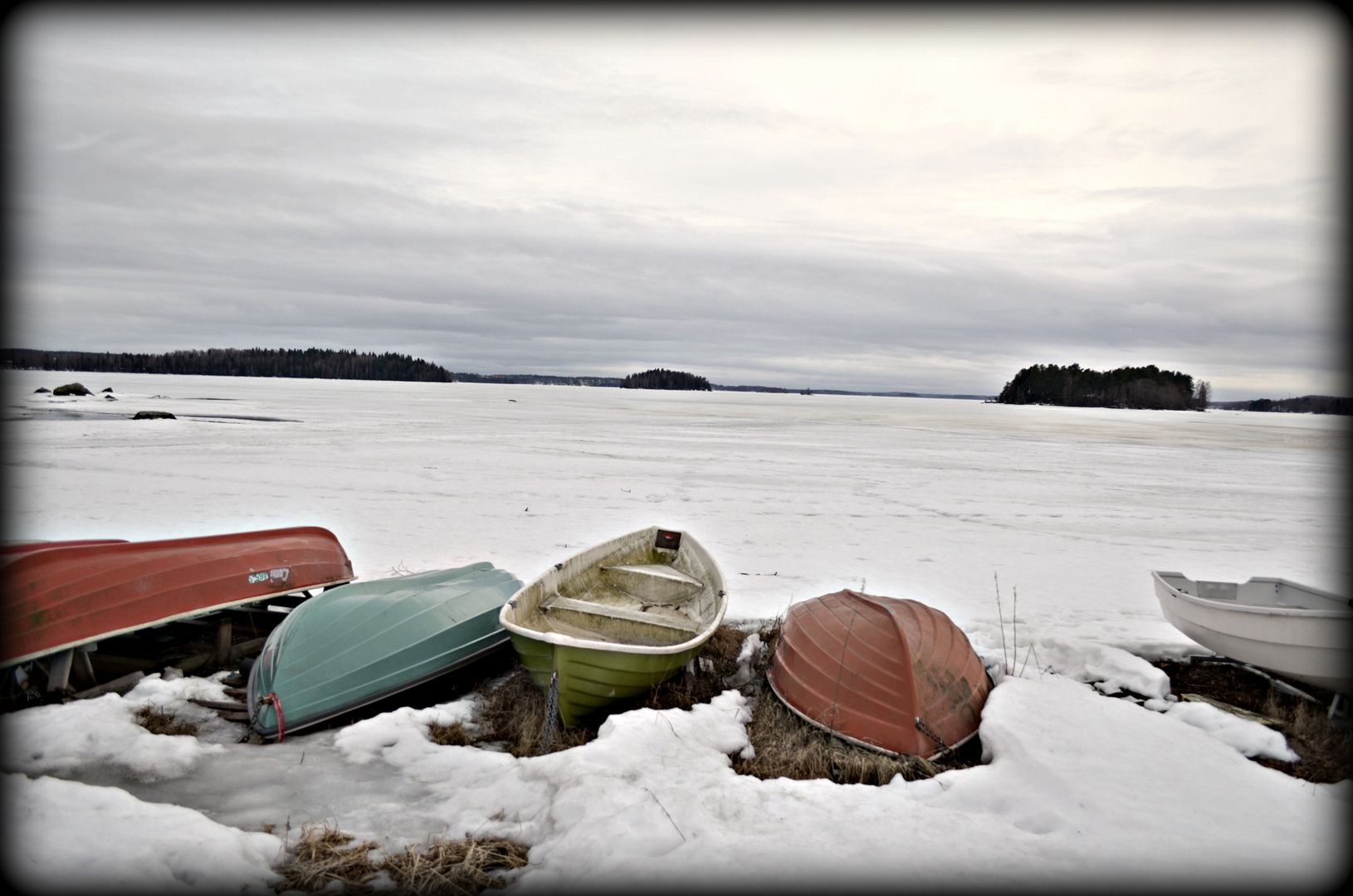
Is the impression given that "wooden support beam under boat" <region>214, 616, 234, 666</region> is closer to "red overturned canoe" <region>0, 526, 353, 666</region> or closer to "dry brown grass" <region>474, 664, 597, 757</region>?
"red overturned canoe" <region>0, 526, 353, 666</region>

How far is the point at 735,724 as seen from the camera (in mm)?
4828

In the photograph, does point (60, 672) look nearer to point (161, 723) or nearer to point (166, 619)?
point (166, 619)

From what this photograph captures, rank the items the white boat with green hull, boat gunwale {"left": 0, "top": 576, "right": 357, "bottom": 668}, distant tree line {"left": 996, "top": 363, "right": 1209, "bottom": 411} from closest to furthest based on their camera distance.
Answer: boat gunwale {"left": 0, "top": 576, "right": 357, "bottom": 668} → the white boat with green hull → distant tree line {"left": 996, "top": 363, "right": 1209, "bottom": 411}

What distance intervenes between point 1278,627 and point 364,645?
6.64 m

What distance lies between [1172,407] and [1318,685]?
119 m

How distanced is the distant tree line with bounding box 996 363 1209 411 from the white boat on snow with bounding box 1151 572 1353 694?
11367cm

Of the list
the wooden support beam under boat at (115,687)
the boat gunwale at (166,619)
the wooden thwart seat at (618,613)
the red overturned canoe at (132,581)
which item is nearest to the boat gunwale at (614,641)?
the wooden thwart seat at (618,613)

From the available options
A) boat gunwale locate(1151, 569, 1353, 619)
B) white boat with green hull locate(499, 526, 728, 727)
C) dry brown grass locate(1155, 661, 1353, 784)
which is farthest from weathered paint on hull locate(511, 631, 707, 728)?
boat gunwale locate(1151, 569, 1353, 619)

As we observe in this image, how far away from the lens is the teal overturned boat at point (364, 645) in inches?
180

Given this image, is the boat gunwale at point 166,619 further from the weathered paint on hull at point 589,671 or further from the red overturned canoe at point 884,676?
the red overturned canoe at point 884,676

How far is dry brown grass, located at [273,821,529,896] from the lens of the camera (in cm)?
301

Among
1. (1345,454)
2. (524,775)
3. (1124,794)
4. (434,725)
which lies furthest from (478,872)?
(1345,454)

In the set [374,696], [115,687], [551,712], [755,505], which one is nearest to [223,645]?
[115,687]

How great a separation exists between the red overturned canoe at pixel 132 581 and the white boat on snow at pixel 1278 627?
7645mm
